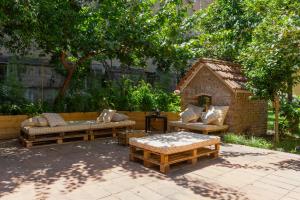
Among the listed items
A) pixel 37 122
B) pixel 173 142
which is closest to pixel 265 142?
pixel 173 142

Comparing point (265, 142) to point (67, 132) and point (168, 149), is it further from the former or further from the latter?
point (67, 132)

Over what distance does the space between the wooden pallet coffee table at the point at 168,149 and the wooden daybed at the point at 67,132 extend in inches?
117

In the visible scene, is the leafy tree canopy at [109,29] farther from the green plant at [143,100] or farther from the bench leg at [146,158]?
the bench leg at [146,158]

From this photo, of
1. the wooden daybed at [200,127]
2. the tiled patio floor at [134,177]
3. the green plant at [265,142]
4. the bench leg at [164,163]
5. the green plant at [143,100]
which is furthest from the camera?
the green plant at [143,100]

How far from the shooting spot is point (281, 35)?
23.7 ft

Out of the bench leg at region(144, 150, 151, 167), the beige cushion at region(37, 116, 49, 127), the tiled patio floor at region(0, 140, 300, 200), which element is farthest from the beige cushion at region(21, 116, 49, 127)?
the bench leg at region(144, 150, 151, 167)

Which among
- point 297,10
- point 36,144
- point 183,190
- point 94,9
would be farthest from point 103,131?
point 297,10

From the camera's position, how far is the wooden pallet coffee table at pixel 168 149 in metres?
6.16

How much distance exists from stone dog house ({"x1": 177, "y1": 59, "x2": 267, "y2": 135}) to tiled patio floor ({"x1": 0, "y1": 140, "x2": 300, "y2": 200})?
2.41 metres

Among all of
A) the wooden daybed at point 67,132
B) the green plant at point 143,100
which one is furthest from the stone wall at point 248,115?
the wooden daybed at point 67,132

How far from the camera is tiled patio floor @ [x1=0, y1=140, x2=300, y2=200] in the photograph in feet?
16.4

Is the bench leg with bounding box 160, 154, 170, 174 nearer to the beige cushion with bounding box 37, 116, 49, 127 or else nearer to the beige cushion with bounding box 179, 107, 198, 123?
the beige cushion with bounding box 37, 116, 49, 127

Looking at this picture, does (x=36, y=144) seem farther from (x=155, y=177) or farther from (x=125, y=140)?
(x=155, y=177)

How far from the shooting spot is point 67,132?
9.70 meters
